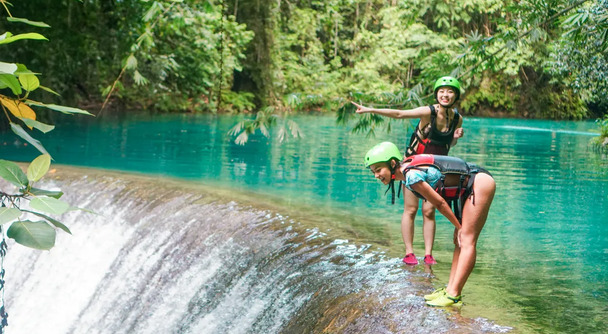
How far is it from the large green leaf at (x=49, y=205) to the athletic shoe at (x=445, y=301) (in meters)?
3.37

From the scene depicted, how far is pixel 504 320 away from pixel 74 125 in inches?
728

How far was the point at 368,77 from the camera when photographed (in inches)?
1501

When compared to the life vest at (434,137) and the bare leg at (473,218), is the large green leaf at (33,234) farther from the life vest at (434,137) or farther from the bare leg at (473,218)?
the life vest at (434,137)

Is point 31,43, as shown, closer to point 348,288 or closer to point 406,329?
point 348,288

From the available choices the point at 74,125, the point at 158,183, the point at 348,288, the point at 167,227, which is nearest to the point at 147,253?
the point at 167,227

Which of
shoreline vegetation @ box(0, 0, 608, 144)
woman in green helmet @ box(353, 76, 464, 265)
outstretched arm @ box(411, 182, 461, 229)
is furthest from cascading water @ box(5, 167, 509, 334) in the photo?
shoreline vegetation @ box(0, 0, 608, 144)

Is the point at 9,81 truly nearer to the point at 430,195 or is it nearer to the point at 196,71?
the point at 430,195

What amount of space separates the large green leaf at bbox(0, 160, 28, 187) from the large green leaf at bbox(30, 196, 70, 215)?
83mm

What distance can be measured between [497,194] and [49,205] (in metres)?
10.1

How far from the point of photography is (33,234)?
1.22 metres

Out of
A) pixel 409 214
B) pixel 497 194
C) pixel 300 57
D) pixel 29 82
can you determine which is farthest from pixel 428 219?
pixel 300 57

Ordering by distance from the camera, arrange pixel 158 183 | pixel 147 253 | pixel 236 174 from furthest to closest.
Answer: pixel 236 174, pixel 158 183, pixel 147 253

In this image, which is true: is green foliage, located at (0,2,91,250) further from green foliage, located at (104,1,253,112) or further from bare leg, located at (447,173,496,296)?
green foliage, located at (104,1,253,112)

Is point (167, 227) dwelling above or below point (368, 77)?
below
